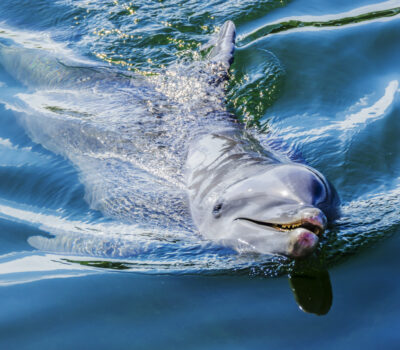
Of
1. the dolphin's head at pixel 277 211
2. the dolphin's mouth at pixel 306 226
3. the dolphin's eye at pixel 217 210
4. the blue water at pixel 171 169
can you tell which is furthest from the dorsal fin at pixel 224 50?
the dolphin's mouth at pixel 306 226

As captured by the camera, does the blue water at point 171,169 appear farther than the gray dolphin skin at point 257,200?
No

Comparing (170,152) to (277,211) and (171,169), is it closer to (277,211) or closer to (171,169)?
(171,169)

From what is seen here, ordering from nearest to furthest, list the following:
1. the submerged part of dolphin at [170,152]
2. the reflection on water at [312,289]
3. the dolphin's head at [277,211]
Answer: the reflection on water at [312,289] < the dolphin's head at [277,211] < the submerged part of dolphin at [170,152]

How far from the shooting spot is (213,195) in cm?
603

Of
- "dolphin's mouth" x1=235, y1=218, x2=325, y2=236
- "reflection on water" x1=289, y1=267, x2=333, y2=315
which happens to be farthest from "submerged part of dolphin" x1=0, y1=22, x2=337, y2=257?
"reflection on water" x1=289, y1=267, x2=333, y2=315

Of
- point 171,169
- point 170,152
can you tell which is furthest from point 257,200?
point 170,152

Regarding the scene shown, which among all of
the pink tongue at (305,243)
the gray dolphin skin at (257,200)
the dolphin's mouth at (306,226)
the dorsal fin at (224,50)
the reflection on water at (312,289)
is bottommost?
the reflection on water at (312,289)

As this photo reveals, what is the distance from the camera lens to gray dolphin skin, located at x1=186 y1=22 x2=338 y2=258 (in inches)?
182

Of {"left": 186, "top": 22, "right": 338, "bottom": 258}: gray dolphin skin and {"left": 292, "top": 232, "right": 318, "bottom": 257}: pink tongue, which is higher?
{"left": 186, "top": 22, "right": 338, "bottom": 258}: gray dolphin skin

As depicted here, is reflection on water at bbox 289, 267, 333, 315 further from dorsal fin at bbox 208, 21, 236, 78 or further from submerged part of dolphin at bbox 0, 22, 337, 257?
dorsal fin at bbox 208, 21, 236, 78

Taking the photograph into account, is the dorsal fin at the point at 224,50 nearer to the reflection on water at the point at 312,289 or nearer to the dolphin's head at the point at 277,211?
the dolphin's head at the point at 277,211

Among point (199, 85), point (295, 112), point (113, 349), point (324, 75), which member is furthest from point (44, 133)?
point (113, 349)

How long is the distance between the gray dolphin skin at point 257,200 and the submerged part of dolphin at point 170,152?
1 cm

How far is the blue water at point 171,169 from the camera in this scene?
4449mm
